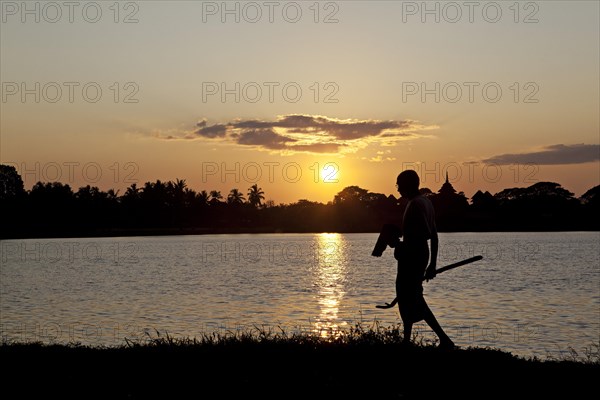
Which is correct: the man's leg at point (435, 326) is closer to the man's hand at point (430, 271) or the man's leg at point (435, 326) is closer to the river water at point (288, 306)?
the man's hand at point (430, 271)

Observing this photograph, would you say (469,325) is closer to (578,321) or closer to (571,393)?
(578,321)

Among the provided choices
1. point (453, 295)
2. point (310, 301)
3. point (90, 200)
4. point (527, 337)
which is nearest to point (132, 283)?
point (310, 301)

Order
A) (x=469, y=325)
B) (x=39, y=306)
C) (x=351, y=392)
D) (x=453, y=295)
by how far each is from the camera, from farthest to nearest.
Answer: (x=453, y=295)
(x=39, y=306)
(x=469, y=325)
(x=351, y=392)

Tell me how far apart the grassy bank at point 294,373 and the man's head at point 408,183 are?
2.38 metres

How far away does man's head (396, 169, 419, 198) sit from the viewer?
1100cm

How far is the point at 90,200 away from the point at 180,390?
512 feet

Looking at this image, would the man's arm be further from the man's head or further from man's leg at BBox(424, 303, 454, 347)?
the man's head

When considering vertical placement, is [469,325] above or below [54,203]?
below

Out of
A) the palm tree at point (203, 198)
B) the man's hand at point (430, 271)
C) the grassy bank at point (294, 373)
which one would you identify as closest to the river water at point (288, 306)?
the grassy bank at point (294, 373)

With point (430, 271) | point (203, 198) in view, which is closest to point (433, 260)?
point (430, 271)

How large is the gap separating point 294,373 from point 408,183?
11.1 feet

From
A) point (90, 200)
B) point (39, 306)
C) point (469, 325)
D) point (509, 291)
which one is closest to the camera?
point (469, 325)

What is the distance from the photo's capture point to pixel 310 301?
37.0 meters

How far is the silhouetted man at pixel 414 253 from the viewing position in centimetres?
1079
